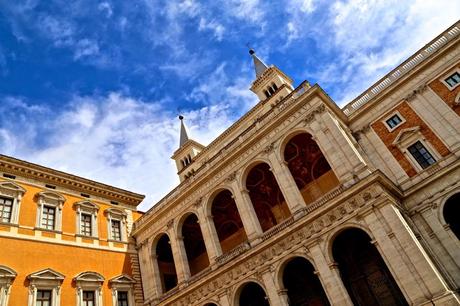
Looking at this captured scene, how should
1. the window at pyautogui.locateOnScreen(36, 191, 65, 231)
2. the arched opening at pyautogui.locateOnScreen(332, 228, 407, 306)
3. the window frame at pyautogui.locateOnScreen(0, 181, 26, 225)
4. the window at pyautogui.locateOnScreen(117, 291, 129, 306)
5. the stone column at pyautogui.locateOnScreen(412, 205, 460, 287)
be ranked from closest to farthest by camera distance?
1. the stone column at pyautogui.locateOnScreen(412, 205, 460, 287)
2. the arched opening at pyautogui.locateOnScreen(332, 228, 407, 306)
3. the window frame at pyautogui.locateOnScreen(0, 181, 26, 225)
4. the window at pyautogui.locateOnScreen(36, 191, 65, 231)
5. the window at pyautogui.locateOnScreen(117, 291, 129, 306)

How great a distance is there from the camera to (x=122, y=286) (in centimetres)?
2255

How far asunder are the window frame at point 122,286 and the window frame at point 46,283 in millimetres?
3395

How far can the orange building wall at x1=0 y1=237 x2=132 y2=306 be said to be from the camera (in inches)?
723

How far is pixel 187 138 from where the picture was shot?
154 ft

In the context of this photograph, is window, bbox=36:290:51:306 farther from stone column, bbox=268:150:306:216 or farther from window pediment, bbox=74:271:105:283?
stone column, bbox=268:150:306:216

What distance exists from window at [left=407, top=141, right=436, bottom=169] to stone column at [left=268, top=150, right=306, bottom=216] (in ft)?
22.6

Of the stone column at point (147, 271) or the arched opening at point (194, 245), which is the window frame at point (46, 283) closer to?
the stone column at point (147, 271)

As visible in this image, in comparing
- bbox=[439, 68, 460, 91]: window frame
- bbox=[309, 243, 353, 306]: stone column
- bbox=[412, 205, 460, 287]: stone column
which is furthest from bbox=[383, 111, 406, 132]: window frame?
bbox=[309, 243, 353, 306]: stone column

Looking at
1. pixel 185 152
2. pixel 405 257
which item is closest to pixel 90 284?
pixel 405 257

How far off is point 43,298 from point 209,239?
9.65m

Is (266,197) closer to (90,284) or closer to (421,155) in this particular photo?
(421,155)

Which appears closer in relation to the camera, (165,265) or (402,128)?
(402,128)

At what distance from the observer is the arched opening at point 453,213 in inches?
666

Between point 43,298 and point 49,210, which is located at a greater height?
point 49,210
